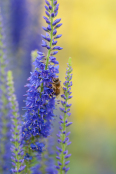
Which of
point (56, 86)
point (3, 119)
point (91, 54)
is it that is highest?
point (91, 54)

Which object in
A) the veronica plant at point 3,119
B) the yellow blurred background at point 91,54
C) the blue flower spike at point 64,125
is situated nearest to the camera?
the blue flower spike at point 64,125

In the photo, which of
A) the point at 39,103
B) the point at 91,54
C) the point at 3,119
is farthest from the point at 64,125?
the point at 91,54

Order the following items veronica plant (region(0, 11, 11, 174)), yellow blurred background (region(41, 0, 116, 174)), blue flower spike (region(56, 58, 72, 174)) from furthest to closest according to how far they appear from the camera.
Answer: yellow blurred background (region(41, 0, 116, 174))
veronica plant (region(0, 11, 11, 174))
blue flower spike (region(56, 58, 72, 174))

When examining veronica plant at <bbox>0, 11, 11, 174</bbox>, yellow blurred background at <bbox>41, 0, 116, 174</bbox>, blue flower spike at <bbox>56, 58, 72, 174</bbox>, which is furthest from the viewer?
yellow blurred background at <bbox>41, 0, 116, 174</bbox>

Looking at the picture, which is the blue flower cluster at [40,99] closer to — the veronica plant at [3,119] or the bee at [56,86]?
the bee at [56,86]

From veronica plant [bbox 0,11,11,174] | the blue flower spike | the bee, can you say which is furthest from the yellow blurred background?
the blue flower spike

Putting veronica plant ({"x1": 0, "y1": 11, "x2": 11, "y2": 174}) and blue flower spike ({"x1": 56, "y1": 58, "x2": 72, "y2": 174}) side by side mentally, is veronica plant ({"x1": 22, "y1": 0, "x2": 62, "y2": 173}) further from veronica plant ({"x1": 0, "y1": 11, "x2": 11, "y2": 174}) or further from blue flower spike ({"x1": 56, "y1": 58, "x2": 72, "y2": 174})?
veronica plant ({"x1": 0, "y1": 11, "x2": 11, "y2": 174})

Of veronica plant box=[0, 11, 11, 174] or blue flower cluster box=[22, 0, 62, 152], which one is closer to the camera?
blue flower cluster box=[22, 0, 62, 152]

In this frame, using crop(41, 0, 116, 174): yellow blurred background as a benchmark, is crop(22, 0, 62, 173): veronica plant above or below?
below

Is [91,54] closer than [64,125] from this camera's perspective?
No

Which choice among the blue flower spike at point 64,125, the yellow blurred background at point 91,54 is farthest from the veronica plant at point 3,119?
the yellow blurred background at point 91,54

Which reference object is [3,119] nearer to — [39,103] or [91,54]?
[39,103]

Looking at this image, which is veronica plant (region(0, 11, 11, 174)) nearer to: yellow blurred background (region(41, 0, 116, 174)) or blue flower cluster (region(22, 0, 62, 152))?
blue flower cluster (region(22, 0, 62, 152))
